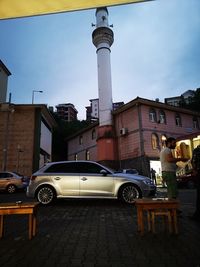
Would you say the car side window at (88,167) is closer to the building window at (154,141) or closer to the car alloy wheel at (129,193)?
the car alloy wheel at (129,193)

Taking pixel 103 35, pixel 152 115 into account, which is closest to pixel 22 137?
pixel 152 115

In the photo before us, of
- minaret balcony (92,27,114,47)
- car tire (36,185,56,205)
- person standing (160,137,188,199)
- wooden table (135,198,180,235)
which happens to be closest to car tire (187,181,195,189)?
car tire (36,185,56,205)

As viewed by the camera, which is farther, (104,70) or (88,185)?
(104,70)

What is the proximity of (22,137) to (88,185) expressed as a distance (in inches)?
794

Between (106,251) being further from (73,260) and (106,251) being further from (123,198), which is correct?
(123,198)

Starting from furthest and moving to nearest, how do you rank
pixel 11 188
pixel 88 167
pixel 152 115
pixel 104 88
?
pixel 104 88, pixel 152 115, pixel 11 188, pixel 88 167

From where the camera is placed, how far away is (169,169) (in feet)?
21.2

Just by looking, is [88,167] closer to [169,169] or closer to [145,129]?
[169,169]

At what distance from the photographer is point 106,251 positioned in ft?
12.5

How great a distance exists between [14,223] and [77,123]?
5417 cm

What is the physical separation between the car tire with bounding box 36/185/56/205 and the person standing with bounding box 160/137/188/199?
15.7 ft

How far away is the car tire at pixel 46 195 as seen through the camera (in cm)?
948

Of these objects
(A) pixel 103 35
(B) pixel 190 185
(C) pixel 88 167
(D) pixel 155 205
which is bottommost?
(D) pixel 155 205

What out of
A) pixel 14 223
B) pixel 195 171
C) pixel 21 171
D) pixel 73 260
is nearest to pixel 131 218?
pixel 195 171
